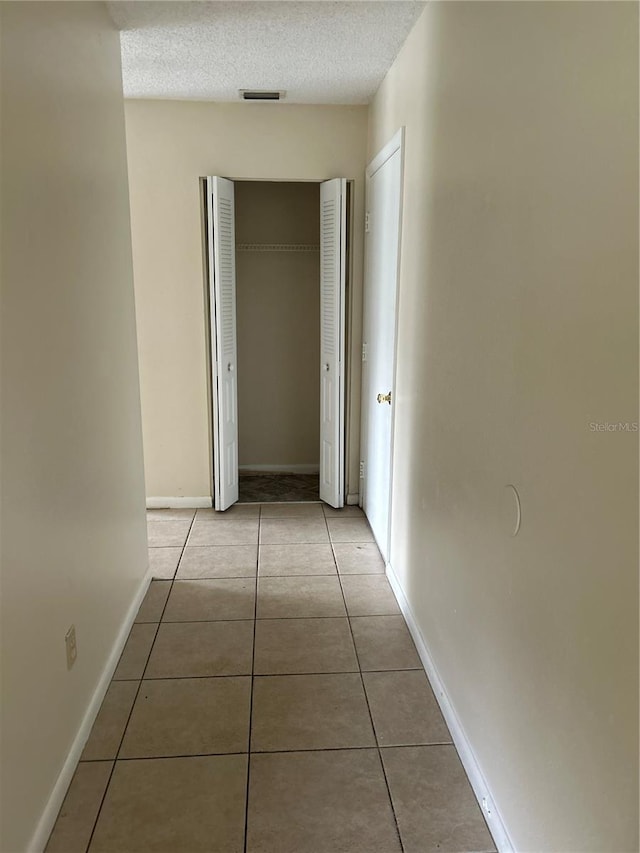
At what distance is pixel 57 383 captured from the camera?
1917mm

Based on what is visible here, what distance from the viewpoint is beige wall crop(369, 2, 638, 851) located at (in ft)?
3.73

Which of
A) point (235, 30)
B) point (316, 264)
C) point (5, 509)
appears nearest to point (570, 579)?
point (5, 509)

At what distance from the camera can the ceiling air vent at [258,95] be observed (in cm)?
372

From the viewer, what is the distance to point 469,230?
1989mm

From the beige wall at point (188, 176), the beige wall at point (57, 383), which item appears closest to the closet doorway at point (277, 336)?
the beige wall at point (188, 176)

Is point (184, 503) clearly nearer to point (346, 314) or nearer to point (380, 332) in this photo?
point (346, 314)

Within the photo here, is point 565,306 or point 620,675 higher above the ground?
point 565,306

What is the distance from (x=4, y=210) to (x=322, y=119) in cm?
293

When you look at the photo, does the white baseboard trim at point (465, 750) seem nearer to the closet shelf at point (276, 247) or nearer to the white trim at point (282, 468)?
the white trim at point (282, 468)

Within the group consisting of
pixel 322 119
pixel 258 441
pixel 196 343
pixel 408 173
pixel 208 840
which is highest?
pixel 322 119

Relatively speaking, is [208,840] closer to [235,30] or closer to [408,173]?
[408,173]

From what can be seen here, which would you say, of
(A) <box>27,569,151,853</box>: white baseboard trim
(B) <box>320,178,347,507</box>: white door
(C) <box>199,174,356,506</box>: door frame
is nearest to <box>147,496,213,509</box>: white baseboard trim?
(C) <box>199,174,356,506</box>: door frame

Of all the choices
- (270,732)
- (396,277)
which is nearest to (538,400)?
(270,732)

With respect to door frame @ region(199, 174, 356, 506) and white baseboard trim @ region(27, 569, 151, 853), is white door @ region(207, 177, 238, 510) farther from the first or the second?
white baseboard trim @ region(27, 569, 151, 853)
